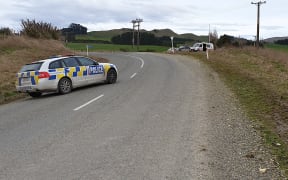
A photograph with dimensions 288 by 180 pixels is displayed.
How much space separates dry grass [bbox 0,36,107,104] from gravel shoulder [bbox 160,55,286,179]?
8693mm

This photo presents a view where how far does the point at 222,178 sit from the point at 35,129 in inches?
179

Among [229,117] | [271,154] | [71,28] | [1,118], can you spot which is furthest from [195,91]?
[71,28]

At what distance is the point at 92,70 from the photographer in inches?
611

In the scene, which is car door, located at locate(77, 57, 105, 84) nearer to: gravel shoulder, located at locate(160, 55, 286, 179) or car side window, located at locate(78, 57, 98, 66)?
car side window, located at locate(78, 57, 98, 66)

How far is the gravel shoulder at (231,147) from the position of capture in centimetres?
486

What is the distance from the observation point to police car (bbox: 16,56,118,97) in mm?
13680

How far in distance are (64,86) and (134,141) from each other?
328 inches

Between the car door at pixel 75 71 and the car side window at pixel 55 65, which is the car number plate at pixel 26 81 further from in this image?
the car door at pixel 75 71

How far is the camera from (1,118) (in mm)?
9641

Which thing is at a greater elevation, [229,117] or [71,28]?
[71,28]

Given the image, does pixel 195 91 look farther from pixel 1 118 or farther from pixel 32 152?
pixel 32 152

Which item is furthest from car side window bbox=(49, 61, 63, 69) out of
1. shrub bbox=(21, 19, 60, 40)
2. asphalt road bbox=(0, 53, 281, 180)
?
shrub bbox=(21, 19, 60, 40)

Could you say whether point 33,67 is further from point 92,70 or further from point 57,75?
point 92,70

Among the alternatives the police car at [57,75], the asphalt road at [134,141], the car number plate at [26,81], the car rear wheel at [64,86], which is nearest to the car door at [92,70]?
the police car at [57,75]
